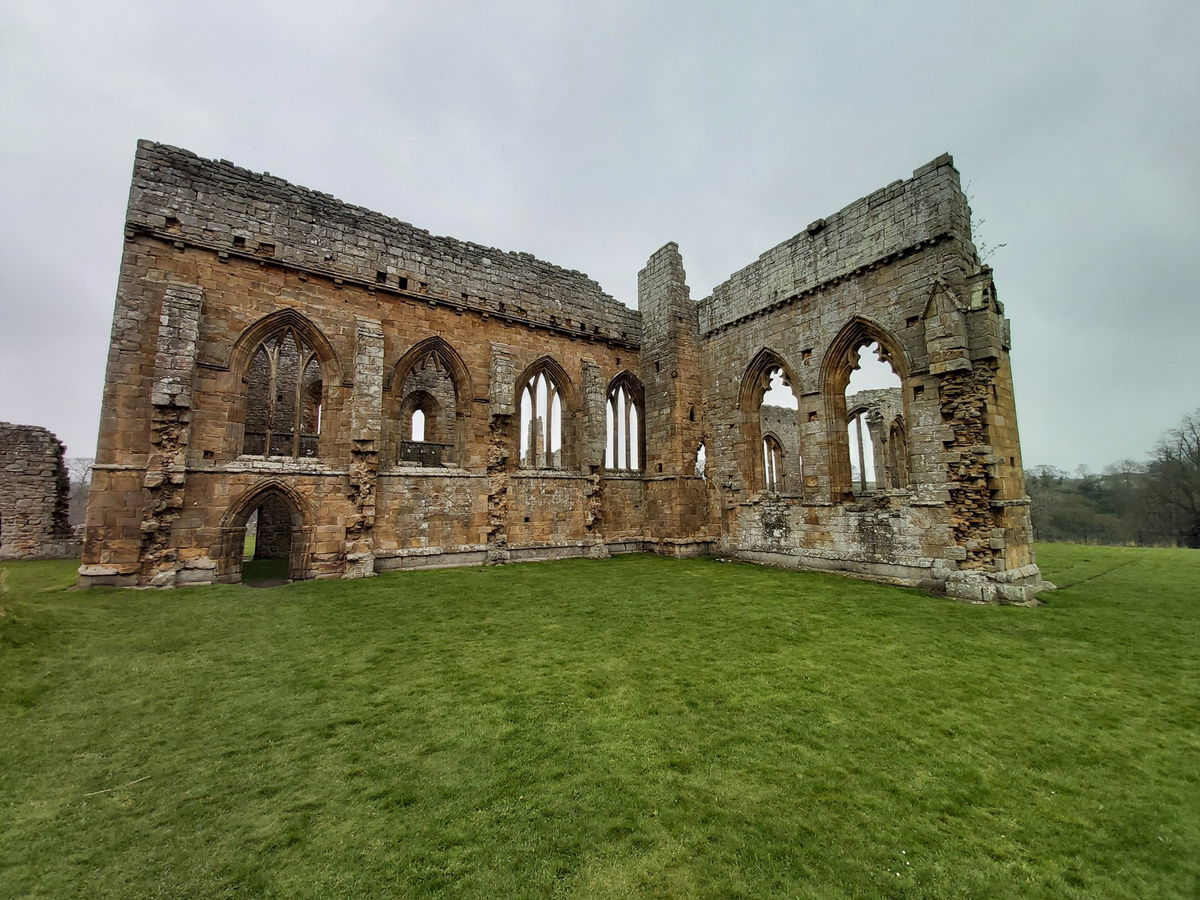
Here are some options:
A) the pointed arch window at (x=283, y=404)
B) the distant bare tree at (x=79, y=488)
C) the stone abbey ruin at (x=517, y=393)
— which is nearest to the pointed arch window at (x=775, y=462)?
the stone abbey ruin at (x=517, y=393)

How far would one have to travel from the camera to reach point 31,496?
1379cm

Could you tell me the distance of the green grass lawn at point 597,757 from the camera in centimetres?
227

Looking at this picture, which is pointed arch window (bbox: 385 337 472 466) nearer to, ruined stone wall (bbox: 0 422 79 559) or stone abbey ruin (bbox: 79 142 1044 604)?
stone abbey ruin (bbox: 79 142 1044 604)

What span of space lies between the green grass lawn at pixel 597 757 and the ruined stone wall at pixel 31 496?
445 inches

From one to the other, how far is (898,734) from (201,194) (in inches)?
568

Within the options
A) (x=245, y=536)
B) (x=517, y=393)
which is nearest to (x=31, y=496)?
(x=245, y=536)

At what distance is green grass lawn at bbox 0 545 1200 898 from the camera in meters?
2.27

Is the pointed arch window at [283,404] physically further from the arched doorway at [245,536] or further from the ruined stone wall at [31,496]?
the ruined stone wall at [31,496]

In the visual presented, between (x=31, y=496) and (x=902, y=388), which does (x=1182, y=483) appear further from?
(x=31, y=496)

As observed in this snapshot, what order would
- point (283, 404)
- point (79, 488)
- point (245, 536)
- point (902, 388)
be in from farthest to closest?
point (79, 488) → point (283, 404) → point (245, 536) → point (902, 388)

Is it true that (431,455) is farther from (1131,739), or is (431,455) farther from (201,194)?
(1131,739)

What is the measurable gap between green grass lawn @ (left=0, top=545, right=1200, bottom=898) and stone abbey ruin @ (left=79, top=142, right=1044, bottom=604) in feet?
10.0

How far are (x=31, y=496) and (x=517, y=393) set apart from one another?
48.1 feet

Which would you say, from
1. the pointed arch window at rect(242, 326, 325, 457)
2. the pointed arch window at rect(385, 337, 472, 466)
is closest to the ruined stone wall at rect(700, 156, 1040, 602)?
the pointed arch window at rect(385, 337, 472, 466)
